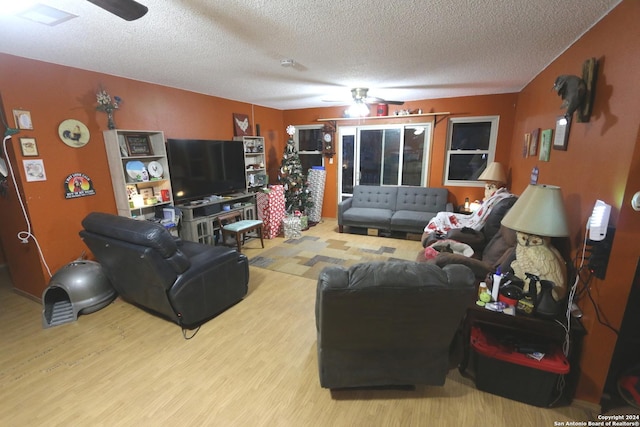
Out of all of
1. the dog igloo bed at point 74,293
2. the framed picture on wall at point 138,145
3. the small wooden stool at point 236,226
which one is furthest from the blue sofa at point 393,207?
the dog igloo bed at point 74,293

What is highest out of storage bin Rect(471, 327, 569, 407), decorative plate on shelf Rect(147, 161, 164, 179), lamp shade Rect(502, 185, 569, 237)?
decorative plate on shelf Rect(147, 161, 164, 179)

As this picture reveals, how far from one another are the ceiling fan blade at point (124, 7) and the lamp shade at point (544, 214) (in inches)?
91.4

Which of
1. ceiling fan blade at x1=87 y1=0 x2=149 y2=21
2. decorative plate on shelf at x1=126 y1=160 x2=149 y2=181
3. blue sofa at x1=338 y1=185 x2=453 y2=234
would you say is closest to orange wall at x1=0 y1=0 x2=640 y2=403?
decorative plate on shelf at x1=126 y1=160 x2=149 y2=181

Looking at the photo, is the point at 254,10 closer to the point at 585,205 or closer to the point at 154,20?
the point at 154,20

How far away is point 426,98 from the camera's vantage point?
15.6ft

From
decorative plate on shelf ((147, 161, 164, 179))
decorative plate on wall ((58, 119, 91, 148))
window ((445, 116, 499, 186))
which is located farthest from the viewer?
window ((445, 116, 499, 186))

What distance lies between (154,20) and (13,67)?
1.72 metres

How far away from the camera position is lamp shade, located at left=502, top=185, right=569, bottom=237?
1659mm

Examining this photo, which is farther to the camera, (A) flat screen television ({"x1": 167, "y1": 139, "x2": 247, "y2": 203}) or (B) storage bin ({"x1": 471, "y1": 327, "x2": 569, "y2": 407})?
(A) flat screen television ({"x1": 167, "y1": 139, "x2": 247, "y2": 203})

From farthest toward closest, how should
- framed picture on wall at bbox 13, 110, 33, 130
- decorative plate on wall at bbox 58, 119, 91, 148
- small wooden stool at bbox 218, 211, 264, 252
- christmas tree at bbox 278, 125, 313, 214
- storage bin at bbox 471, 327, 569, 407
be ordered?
christmas tree at bbox 278, 125, 313, 214, small wooden stool at bbox 218, 211, 264, 252, decorative plate on wall at bbox 58, 119, 91, 148, framed picture on wall at bbox 13, 110, 33, 130, storage bin at bbox 471, 327, 569, 407

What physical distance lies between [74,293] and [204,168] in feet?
7.04

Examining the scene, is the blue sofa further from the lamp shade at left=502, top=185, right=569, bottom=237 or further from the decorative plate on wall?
the decorative plate on wall

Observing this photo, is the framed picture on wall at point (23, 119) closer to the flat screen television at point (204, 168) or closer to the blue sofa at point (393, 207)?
the flat screen television at point (204, 168)

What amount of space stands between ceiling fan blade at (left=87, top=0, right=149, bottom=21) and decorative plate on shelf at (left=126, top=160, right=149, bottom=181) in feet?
7.68
